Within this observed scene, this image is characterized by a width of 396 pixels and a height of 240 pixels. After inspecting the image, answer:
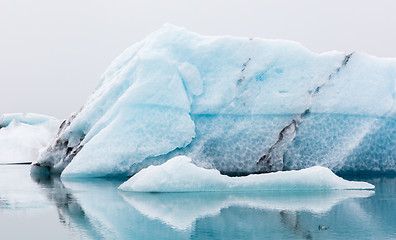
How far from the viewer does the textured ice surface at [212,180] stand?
6.36 m

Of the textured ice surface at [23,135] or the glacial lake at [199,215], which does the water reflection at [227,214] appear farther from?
the textured ice surface at [23,135]

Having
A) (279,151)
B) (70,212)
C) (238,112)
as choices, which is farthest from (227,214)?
(238,112)

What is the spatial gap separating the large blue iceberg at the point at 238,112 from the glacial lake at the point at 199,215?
2.91 metres

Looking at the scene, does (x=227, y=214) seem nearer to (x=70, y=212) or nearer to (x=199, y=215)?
(x=199, y=215)

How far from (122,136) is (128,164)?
525 millimetres

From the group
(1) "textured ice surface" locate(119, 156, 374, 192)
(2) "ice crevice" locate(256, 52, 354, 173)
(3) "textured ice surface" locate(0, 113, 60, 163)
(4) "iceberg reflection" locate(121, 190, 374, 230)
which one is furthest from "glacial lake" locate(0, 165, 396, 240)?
(3) "textured ice surface" locate(0, 113, 60, 163)

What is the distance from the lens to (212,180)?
6500 mm

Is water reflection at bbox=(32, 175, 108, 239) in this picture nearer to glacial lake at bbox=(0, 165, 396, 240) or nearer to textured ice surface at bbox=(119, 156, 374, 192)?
Answer: glacial lake at bbox=(0, 165, 396, 240)

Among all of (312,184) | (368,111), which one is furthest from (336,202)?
(368,111)

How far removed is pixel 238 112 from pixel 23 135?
43.4 feet

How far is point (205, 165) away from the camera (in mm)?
9406

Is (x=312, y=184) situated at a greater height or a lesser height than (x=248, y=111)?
lesser

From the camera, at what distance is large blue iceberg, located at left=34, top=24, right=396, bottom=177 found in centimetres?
920

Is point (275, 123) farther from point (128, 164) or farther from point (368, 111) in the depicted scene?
point (128, 164)
